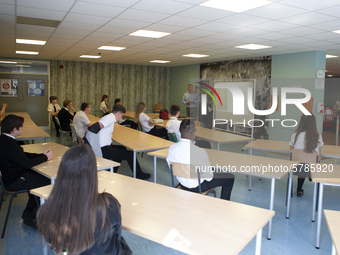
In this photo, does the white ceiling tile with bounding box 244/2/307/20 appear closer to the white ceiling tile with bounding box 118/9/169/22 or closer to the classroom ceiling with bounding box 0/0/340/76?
the classroom ceiling with bounding box 0/0/340/76

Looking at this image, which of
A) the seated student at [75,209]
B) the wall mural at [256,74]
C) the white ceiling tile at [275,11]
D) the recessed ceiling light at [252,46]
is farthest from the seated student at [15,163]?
the wall mural at [256,74]

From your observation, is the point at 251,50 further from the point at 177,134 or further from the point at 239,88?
the point at 177,134

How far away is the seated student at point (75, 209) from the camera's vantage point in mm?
1526

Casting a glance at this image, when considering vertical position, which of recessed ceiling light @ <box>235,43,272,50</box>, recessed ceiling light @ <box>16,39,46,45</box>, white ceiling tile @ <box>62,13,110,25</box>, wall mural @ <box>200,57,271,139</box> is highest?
recessed ceiling light @ <box>16,39,46,45</box>

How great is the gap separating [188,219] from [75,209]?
75 cm

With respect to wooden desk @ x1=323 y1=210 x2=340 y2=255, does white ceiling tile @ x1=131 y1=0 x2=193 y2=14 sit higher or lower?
higher

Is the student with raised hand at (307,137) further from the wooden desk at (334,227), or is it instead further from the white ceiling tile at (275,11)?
the wooden desk at (334,227)

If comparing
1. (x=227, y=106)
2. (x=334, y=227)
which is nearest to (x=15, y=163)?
(x=334, y=227)

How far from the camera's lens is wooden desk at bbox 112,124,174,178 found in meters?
4.29

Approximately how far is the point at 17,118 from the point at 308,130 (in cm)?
359

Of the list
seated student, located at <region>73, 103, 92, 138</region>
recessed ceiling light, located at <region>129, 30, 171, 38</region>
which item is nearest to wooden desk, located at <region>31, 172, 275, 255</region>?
recessed ceiling light, located at <region>129, 30, 171, 38</region>

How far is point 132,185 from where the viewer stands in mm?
2568

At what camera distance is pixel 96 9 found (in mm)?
3654

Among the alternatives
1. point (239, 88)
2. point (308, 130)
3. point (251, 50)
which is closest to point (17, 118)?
point (308, 130)
